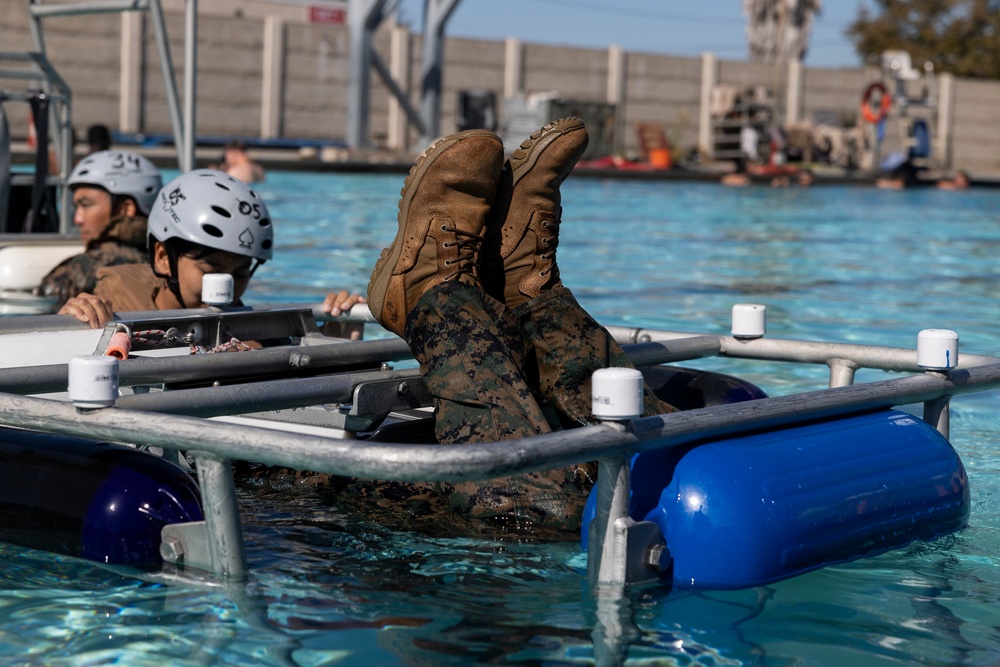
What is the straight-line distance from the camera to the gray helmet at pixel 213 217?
4.74m

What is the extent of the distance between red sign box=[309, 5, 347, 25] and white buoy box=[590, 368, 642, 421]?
56.5 meters

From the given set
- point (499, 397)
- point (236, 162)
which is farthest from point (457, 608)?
point (236, 162)

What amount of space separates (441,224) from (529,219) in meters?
0.29

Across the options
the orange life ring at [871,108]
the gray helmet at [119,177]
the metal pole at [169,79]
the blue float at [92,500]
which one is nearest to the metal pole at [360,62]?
the orange life ring at [871,108]

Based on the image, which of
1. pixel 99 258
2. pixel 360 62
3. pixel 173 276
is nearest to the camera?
pixel 173 276

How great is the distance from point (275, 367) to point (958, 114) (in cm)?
4207

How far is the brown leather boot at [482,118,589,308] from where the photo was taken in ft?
12.0

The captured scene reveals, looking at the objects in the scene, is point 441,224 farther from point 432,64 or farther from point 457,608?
point 432,64

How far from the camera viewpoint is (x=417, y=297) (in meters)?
3.55

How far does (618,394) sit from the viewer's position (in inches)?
96.8

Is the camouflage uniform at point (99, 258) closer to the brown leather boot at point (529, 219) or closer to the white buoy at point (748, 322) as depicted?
the brown leather boot at point (529, 219)

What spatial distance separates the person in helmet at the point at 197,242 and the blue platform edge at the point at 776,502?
6.92ft

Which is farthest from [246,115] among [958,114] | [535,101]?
[958,114]

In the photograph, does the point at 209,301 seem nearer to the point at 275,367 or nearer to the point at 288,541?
the point at 275,367
